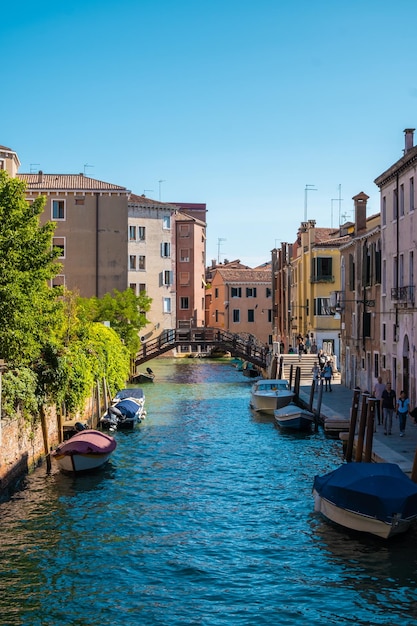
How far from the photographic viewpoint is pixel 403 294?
91.7 ft

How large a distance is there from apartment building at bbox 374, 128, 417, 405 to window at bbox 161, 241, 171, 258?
38137 millimetres

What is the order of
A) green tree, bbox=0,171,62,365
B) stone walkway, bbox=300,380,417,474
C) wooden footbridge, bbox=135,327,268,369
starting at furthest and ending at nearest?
1. wooden footbridge, bbox=135,327,268,369
2. green tree, bbox=0,171,62,365
3. stone walkway, bbox=300,380,417,474

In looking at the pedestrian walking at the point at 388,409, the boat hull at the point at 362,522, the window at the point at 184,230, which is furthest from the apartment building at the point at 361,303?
the window at the point at 184,230

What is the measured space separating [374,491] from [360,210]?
79.9ft

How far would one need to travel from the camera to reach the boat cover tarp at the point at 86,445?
21.9 m

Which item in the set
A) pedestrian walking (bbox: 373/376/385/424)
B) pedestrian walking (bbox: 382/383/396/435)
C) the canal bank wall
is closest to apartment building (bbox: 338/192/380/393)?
pedestrian walking (bbox: 373/376/385/424)

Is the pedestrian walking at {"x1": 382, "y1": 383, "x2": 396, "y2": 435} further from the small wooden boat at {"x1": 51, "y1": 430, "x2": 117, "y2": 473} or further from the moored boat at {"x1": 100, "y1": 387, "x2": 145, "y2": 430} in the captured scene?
the moored boat at {"x1": 100, "y1": 387, "x2": 145, "y2": 430}

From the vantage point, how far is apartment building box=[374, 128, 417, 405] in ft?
89.3

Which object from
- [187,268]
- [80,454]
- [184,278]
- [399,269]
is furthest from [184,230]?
[80,454]

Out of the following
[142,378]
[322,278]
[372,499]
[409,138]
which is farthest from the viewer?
[322,278]

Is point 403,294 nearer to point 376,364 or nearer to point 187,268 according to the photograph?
point 376,364

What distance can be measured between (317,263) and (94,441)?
32117 mm

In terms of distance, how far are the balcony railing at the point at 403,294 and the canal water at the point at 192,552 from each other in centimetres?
575

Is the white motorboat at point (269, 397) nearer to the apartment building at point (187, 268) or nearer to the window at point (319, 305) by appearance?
the window at point (319, 305)
